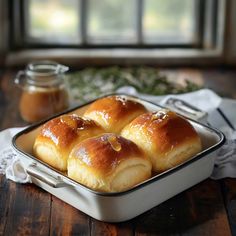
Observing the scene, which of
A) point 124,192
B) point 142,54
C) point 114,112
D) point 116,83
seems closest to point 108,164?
point 124,192

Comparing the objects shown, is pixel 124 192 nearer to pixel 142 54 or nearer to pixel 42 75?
pixel 42 75

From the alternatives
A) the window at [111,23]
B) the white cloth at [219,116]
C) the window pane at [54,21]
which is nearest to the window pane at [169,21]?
the window at [111,23]

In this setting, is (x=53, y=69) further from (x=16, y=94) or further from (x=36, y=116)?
(x=16, y=94)

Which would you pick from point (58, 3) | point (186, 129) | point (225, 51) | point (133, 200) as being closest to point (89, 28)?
point (58, 3)

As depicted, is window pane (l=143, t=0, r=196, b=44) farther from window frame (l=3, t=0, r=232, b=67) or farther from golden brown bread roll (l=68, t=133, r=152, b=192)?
golden brown bread roll (l=68, t=133, r=152, b=192)

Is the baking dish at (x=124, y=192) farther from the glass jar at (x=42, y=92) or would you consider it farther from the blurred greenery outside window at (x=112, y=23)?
the blurred greenery outside window at (x=112, y=23)

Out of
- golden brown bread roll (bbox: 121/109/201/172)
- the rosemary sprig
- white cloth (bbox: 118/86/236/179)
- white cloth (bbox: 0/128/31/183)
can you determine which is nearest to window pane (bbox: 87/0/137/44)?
the rosemary sprig

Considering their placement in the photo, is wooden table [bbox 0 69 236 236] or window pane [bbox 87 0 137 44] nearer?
wooden table [bbox 0 69 236 236]
